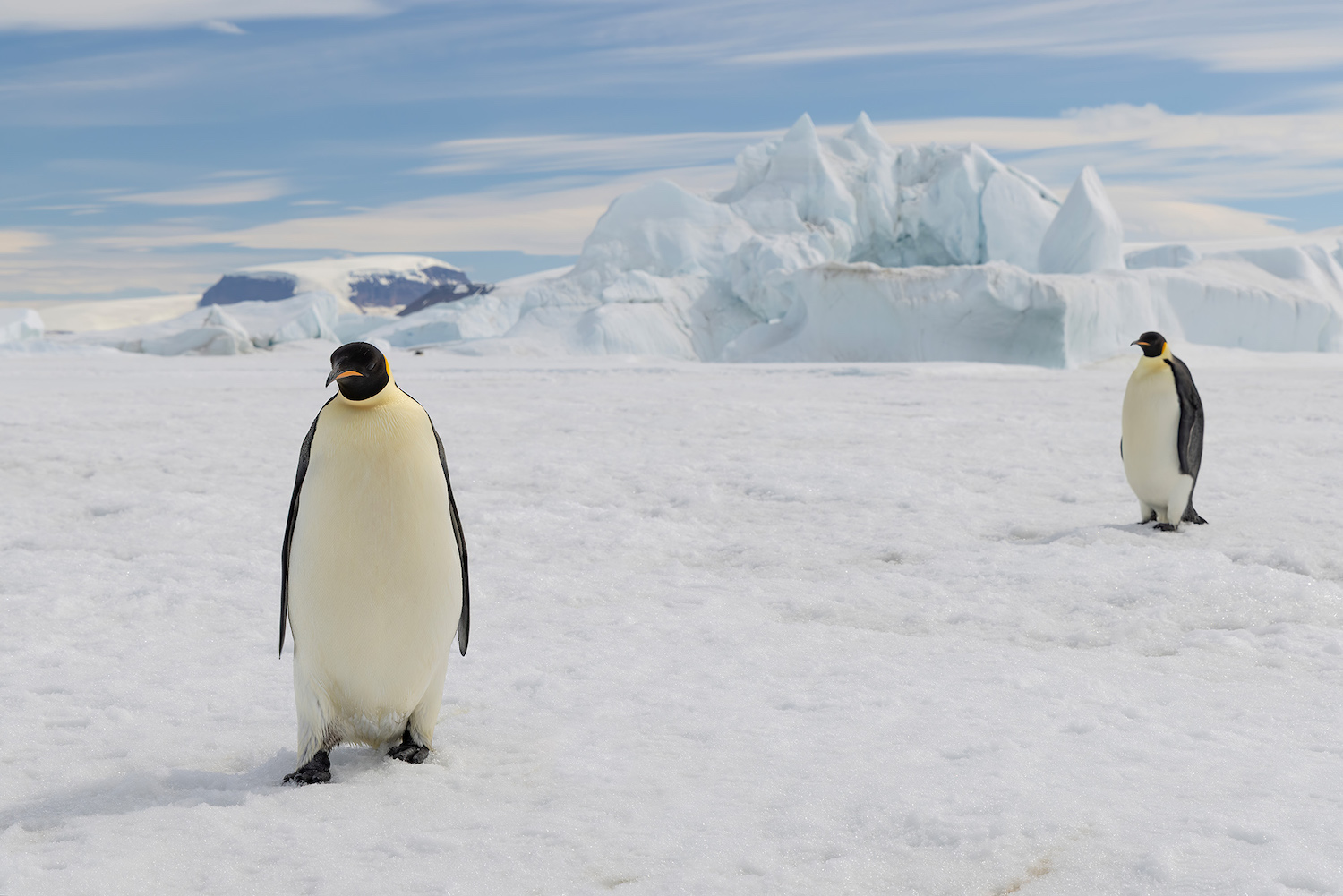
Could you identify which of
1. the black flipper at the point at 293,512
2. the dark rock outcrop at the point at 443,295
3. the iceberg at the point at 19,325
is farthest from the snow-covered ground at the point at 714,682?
the dark rock outcrop at the point at 443,295

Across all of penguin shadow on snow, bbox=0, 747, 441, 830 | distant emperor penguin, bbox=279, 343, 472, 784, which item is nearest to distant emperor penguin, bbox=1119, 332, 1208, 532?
distant emperor penguin, bbox=279, 343, 472, 784

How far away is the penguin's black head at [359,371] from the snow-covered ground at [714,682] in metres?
0.81

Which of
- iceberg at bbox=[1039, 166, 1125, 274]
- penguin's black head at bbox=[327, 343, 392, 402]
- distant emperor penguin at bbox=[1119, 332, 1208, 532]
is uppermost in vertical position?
iceberg at bbox=[1039, 166, 1125, 274]

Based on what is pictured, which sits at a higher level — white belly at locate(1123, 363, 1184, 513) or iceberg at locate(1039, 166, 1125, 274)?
iceberg at locate(1039, 166, 1125, 274)

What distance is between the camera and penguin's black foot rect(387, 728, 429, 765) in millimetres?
2328

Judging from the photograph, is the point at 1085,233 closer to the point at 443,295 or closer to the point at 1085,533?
the point at 1085,533

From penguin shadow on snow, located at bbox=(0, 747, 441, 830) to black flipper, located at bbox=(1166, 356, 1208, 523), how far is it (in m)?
3.94

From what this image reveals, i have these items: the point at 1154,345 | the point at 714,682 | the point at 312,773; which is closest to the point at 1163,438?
the point at 1154,345

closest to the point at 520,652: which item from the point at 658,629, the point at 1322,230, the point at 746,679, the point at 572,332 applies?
the point at 658,629

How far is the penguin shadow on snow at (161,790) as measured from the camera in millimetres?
2033

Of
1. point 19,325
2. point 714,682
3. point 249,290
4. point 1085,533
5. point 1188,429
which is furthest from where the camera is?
point 249,290

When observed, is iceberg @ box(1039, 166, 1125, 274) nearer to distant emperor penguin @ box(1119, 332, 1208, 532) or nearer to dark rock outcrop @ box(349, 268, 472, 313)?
distant emperor penguin @ box(1119, 332, 1208, 532)

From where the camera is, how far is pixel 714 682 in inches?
113

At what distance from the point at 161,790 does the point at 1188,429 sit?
14.8 feet
